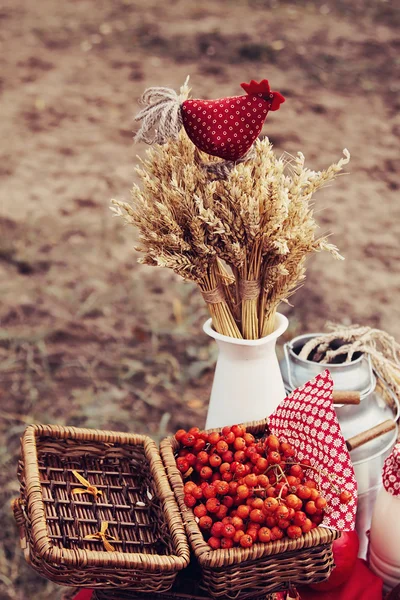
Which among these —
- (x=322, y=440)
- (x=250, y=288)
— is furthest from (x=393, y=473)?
(x=250, y=288)

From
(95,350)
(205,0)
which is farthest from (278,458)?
(205,0)

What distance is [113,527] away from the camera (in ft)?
3.79

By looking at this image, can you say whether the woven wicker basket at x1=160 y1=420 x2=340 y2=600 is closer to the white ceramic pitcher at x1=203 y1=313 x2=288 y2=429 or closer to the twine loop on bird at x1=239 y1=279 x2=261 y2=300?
the white ceramic pitcher at x1=203 y1=313 x2=288 y2=429

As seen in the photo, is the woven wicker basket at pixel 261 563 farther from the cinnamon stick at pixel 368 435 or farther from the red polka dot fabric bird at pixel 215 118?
the red polka dot fabric bird at pixel 215 118

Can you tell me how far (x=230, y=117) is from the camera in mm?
1127

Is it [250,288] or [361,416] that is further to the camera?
[361,416]

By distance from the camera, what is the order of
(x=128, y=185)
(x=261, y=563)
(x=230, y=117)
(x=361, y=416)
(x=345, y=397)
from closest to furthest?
(x=261, y=563)
(x=230, y=117)
(x=345, y=397)
(x=361, y=416)
(x=128, y=185)

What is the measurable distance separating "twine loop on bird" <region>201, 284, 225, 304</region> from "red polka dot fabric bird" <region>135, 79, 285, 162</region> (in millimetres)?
238

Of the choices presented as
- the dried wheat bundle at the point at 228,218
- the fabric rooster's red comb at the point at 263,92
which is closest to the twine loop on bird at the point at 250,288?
the dried wheat bundle at the point at 228,218

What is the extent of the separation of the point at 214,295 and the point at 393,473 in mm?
433

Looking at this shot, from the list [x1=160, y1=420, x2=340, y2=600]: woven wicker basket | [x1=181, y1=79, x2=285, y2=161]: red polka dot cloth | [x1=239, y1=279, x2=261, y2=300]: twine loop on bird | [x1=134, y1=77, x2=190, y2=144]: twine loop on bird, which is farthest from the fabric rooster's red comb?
[x1=160, y1=420, x2=340, y2=600]: woven wicker basket

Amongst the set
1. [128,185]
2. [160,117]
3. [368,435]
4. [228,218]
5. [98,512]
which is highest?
[160,117]

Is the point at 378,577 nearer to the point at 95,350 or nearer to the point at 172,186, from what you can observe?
the point at 172,186

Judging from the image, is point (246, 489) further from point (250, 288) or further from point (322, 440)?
point (250, 288)
